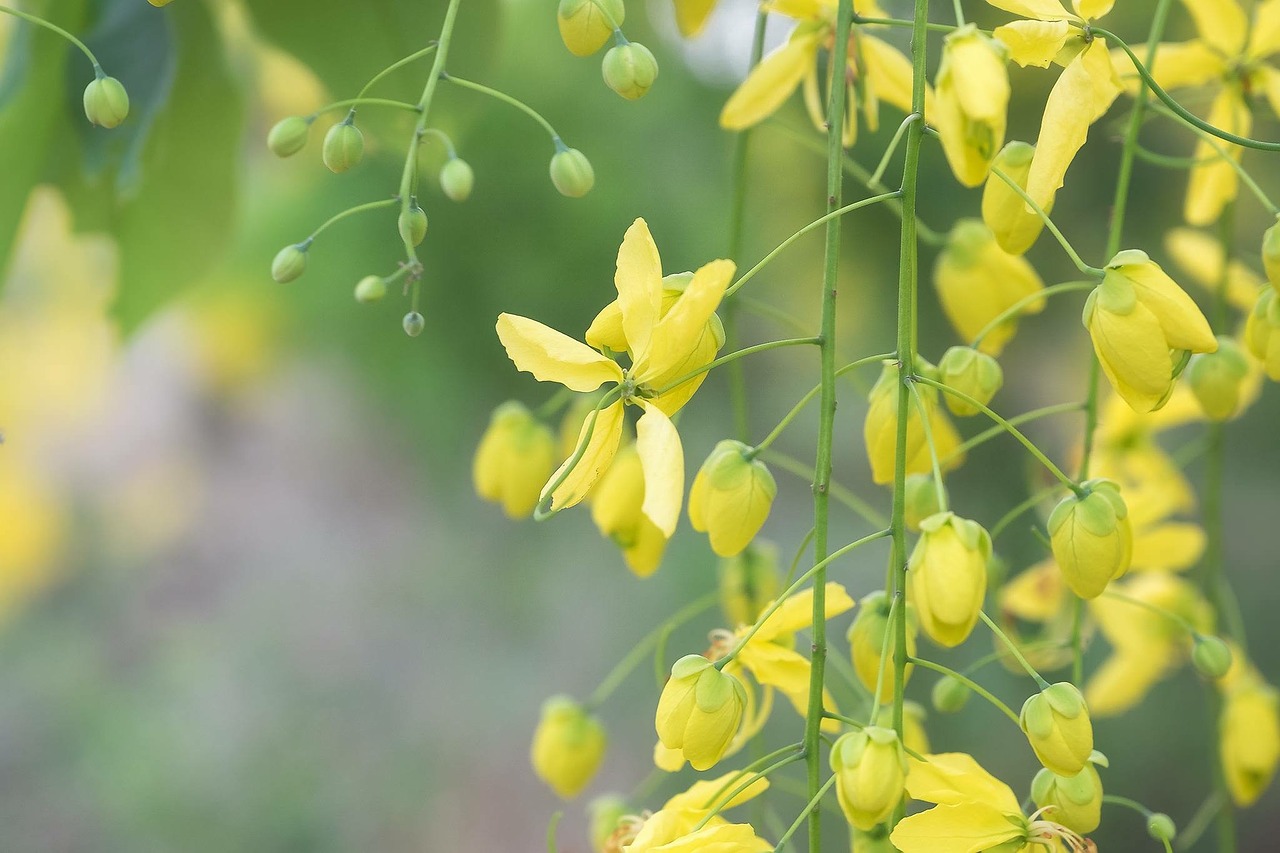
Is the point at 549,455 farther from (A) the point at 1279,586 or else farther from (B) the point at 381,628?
(B) the point at 381,628

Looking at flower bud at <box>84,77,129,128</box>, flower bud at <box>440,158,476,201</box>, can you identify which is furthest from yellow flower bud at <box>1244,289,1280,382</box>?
flower bud at <box>84,77,129,128</box>

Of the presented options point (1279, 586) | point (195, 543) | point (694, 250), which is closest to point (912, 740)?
point (694, 250)

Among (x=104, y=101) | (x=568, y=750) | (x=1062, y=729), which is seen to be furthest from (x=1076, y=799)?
(x=104, y=101)

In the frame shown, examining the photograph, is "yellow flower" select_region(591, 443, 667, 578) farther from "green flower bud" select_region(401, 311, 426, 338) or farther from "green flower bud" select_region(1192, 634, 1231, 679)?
"green flower bud" select_region(1192, 634, 1231, 679)

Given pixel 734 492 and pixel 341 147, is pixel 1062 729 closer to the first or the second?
pixel 734 492

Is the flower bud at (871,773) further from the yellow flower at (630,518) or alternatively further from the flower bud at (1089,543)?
the yellow flower at (630,518)

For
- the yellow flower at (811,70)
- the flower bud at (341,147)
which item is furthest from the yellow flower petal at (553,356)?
the yellow flower at (811,70)
